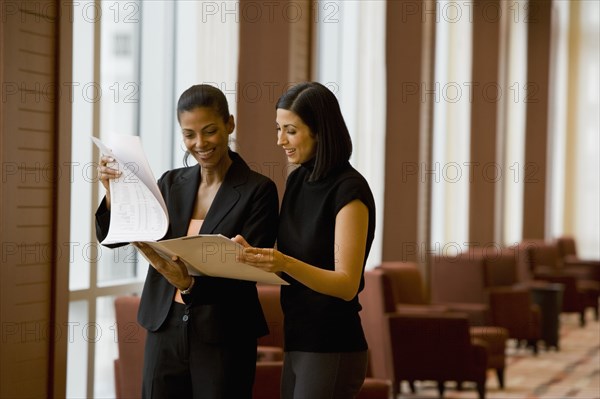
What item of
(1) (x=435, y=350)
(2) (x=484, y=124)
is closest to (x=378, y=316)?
(1) (x=435, y=350)

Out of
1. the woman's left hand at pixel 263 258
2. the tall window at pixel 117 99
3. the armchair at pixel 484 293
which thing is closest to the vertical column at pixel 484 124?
the armchair at pixel 484 293

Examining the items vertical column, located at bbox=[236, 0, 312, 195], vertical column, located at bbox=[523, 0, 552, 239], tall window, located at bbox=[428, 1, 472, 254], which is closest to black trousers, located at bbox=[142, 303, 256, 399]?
vertical column, located at bbox=[236, 0, 312, 195]

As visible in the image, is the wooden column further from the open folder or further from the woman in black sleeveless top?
the woman in black sleeveless top

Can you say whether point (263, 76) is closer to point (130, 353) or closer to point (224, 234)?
point (130, 353)

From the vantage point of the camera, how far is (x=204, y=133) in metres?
2.92

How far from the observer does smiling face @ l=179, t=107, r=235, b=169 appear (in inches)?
115

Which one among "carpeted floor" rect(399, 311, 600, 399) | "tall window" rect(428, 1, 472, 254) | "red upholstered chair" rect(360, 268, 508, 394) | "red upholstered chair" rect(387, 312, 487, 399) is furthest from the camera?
"tall window" rect(428, 1, 472, 254)

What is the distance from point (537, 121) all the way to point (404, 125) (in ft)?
20.6

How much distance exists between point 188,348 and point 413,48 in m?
7.38

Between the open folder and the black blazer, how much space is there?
0.34 ft

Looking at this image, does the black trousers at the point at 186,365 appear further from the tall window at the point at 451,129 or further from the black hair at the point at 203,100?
the tall window at the point at 451,129

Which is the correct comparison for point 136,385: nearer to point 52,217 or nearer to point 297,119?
point 52,217

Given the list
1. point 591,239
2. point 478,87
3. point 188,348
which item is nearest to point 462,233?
point 478,87

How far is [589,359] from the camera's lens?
1006 centimetres
